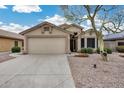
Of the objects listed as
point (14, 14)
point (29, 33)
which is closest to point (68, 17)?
point (29, 33)

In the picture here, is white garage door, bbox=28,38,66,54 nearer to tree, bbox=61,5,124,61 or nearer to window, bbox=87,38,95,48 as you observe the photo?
Answer: window, bbox=87,38,95,48

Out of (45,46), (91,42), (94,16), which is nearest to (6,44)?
(45,46)

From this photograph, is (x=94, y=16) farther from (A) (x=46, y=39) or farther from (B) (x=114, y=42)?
(B) (x=114, y=42)

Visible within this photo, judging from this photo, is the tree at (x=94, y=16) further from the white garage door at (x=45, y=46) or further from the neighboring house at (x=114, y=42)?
the neighboring house at (x=114, y=42)

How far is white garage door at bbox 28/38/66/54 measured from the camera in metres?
18.3

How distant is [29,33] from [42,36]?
1543mm

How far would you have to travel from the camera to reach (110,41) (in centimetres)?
2555

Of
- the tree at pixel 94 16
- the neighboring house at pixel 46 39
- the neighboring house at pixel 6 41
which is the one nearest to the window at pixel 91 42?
the neighboring house at pixel 46 39

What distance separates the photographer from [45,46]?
18.3 metres

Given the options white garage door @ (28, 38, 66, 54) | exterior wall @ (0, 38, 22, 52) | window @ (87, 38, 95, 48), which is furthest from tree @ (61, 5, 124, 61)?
exterior wall @ (0, 38, 22, 52)
